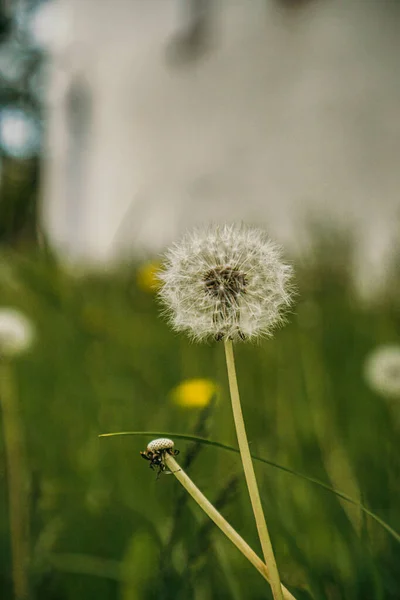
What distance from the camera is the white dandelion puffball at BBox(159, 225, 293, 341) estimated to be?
34 cm

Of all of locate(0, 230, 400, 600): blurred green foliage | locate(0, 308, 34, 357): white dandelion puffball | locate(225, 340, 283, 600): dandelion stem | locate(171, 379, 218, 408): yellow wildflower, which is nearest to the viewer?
locate(225, 340, 283, 600): dandelion stem

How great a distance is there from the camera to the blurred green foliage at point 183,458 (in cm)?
59

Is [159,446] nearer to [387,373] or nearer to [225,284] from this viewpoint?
[225,284]

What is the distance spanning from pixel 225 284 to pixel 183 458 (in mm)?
584

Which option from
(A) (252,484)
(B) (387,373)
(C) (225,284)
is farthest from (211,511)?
(B) (387,373)

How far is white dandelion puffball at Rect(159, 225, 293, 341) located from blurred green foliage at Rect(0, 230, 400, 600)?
0.36 feet

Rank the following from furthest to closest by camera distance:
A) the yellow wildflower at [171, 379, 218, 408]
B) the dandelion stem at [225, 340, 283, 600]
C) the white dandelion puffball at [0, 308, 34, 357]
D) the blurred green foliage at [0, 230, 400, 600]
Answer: the white dandelion puffball at [0, 308, 34, 357], the yellow wildflower at [171, 379, 218, 408], the blurred green foliage at [0, 230, 400, 600], the dandelion stem at [225, 340, 283, 600]

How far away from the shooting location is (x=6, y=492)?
1.05 m

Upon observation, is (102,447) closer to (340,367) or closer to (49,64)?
(340,367)

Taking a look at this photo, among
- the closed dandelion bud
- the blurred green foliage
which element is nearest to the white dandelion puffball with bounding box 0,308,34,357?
the blurred green foliage

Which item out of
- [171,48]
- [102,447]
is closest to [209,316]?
[102,447]

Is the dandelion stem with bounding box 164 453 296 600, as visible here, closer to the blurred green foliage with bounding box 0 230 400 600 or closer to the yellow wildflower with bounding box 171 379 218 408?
the blurred green foliage with bounding box 0 230 400 600

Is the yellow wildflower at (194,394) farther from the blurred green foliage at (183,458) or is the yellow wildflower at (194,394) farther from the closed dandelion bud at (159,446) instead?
the closed dandelion bud at (159,446)

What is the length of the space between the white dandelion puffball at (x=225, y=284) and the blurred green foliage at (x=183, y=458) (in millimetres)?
110
